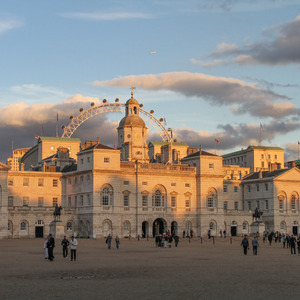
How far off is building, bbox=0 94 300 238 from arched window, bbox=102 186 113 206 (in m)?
0.15

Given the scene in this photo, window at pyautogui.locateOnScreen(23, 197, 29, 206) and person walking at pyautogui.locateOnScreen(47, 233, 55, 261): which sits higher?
window at pyautogui.locateOnScreen(23, 197, 29, 206)

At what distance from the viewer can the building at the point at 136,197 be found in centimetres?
9775

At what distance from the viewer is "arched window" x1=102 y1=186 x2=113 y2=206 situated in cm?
9956

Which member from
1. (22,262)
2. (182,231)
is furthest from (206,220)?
(22,262)

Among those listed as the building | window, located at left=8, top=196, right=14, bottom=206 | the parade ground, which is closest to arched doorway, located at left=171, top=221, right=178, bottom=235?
the building

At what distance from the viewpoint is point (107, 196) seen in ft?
328

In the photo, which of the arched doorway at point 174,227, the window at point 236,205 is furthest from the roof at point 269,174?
the arched doorway at point 174,227

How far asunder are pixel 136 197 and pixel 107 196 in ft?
19.3

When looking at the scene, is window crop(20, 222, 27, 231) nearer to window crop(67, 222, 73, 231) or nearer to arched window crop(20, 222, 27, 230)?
arched window crop(20, 222, 27, 230)

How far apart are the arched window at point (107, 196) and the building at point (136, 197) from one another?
0.15 m

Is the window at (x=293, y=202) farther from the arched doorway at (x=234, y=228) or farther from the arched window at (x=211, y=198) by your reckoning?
the arched window at (x=211, y=198)

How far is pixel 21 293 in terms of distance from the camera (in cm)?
2627

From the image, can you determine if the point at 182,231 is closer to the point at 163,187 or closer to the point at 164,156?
the point at 163,187

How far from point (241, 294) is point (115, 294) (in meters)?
5.10
